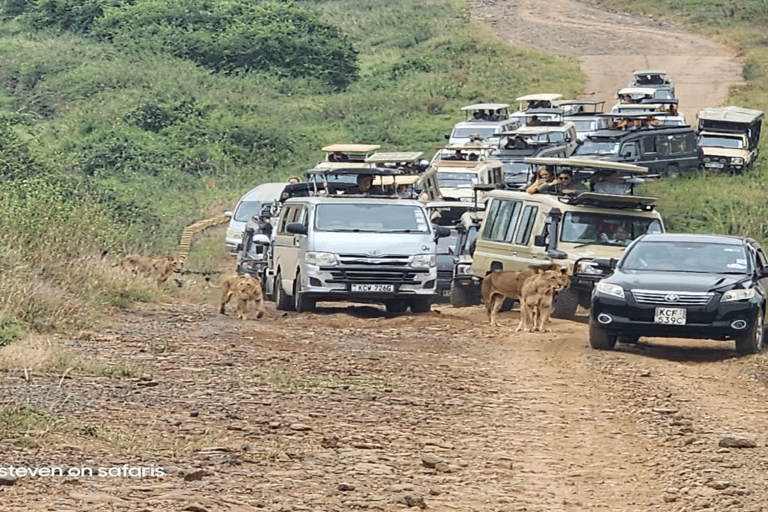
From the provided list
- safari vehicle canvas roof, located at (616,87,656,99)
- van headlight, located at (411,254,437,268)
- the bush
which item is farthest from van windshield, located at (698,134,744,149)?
van headlight, located at (411,254,437,268)

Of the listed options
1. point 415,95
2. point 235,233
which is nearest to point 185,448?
point 235,233

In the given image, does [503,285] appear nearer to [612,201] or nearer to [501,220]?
[612,201]

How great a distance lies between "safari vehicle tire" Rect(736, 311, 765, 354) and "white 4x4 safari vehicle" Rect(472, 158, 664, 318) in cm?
412

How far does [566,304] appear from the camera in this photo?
22.1 metres

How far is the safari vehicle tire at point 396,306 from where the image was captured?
76.0 feet

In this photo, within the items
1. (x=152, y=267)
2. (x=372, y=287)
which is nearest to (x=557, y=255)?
(x=372, y=287)

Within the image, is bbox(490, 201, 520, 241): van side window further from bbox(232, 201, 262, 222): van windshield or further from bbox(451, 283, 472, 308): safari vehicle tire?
bbox(232, 201, 262, 222): van windshield

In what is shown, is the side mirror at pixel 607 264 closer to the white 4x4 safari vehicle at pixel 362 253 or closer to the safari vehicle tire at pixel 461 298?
the white 4x4 safari vehicle at pixel 362 253

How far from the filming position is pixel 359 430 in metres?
11.3

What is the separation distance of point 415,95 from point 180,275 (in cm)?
3365

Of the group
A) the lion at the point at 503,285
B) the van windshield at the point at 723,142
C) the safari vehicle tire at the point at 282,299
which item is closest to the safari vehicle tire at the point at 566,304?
the lion at the point at 503,285

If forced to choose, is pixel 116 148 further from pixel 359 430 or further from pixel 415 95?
pixel 359 430

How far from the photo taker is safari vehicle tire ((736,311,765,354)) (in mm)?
17109

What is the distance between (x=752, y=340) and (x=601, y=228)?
558 cm
